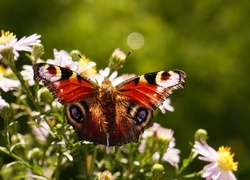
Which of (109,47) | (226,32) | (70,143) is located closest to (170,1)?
(226,32)

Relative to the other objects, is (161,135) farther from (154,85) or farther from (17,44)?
(17,44)

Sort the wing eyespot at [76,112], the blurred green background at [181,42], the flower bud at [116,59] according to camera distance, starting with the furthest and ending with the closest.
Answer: the blurred green background at [181,42]
the flower bud at [116,59]
the wing eyespot at [76,112]

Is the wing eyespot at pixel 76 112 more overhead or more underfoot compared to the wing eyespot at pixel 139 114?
more underfoot

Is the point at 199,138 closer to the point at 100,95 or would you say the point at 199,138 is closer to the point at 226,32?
the point at 100,95

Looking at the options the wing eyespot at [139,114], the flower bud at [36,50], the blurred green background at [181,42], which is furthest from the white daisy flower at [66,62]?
the blurred green background at [181,42]

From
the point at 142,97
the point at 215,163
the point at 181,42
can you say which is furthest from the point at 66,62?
the point at 181,42

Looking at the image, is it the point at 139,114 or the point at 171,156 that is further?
the point at 171,156

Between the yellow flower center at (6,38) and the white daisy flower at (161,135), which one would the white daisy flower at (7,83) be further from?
the white daisy flower at (161,135)

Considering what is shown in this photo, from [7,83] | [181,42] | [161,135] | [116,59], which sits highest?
[181,42]
